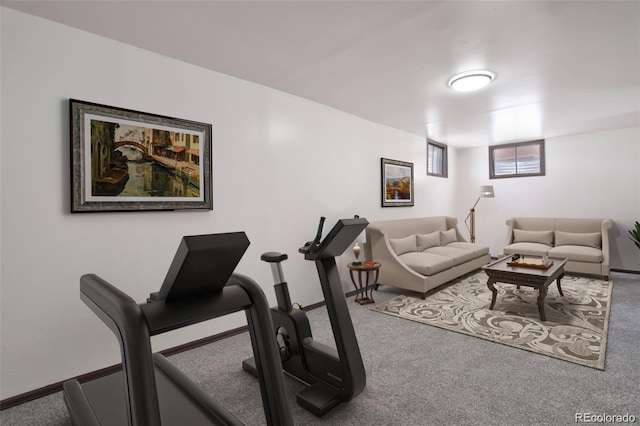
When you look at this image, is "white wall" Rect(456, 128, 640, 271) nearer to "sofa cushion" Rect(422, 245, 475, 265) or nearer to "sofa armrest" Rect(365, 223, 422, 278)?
"sofa cushion" Rect(422, 245, 475, 265)

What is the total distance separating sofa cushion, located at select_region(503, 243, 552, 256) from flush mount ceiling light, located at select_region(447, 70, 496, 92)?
3402 millimetres

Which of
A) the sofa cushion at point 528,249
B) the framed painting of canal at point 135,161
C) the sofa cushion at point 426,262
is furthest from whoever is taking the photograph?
the sofa cushion at point 528,249

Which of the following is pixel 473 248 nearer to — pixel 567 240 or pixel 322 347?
pixel 567 240

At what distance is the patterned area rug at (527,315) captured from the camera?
287 centimetres

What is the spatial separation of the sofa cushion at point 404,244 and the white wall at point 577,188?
3041mm

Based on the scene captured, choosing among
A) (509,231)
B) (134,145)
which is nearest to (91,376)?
(134,145)

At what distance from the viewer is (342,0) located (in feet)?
6.89

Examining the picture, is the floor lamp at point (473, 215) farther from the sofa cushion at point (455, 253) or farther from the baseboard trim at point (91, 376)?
the baseboard trim at point (91, 376)

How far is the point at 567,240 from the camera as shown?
5723 mm

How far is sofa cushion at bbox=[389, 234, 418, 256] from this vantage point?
482 centimetres

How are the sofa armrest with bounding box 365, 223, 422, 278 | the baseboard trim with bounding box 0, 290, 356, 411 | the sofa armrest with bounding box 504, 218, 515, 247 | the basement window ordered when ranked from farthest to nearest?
the basement window, the sofa armrest with bounding box 504, 218, 515, 247, the sofa armrest with bounding box 365, 223, 422, 278, the baseboard trim with bounding box 0, 290, 356, 411

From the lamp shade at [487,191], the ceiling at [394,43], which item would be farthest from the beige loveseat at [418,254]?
the ceiling at [394,43]

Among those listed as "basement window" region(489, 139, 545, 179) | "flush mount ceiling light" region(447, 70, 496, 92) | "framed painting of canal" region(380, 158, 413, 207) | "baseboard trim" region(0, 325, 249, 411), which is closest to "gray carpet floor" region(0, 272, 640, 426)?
"baseboard trim" region(0, 325, 249, 411)

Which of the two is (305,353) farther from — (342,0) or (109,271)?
(342,0)
